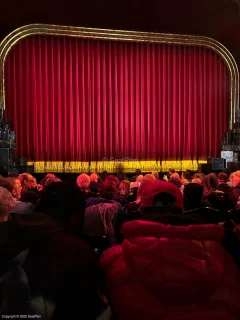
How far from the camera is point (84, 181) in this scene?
5387 millimetres

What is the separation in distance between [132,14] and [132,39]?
110 centimetres

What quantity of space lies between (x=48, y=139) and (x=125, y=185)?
6737 mm

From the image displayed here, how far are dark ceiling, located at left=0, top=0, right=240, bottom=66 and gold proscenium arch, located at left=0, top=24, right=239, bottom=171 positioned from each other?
A: 0.17 m

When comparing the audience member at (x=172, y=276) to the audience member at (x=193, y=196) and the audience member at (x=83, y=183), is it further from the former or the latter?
the audience member at (x=83, y=183)

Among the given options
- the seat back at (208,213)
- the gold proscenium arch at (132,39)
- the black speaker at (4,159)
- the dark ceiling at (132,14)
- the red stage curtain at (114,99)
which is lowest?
the seat back at (208,213)

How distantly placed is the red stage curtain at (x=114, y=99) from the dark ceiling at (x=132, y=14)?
0.73m

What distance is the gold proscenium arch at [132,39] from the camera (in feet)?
38.4

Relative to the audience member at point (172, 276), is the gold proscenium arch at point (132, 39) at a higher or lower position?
higher

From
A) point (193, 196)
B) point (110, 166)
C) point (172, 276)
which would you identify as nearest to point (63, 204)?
point (172, 276)

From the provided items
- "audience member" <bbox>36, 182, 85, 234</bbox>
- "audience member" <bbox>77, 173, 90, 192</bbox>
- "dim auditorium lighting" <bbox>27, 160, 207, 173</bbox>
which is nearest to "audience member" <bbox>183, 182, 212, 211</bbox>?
"audience member" <bbox>36, 182, 85, 234</bbox>

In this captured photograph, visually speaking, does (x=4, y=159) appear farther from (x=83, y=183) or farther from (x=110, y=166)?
(x=83, y=183)

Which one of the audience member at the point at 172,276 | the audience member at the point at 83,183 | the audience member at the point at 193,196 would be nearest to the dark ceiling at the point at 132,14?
the audience member at the point at 83,183

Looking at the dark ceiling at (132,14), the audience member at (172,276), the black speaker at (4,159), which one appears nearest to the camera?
the audience member at (172,276)

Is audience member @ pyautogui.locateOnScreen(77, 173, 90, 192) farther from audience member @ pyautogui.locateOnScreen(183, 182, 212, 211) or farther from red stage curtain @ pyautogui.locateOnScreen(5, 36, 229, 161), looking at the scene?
red stage curtain @ pyautogui.locateOnScreen(5, 36, 229, 161)
